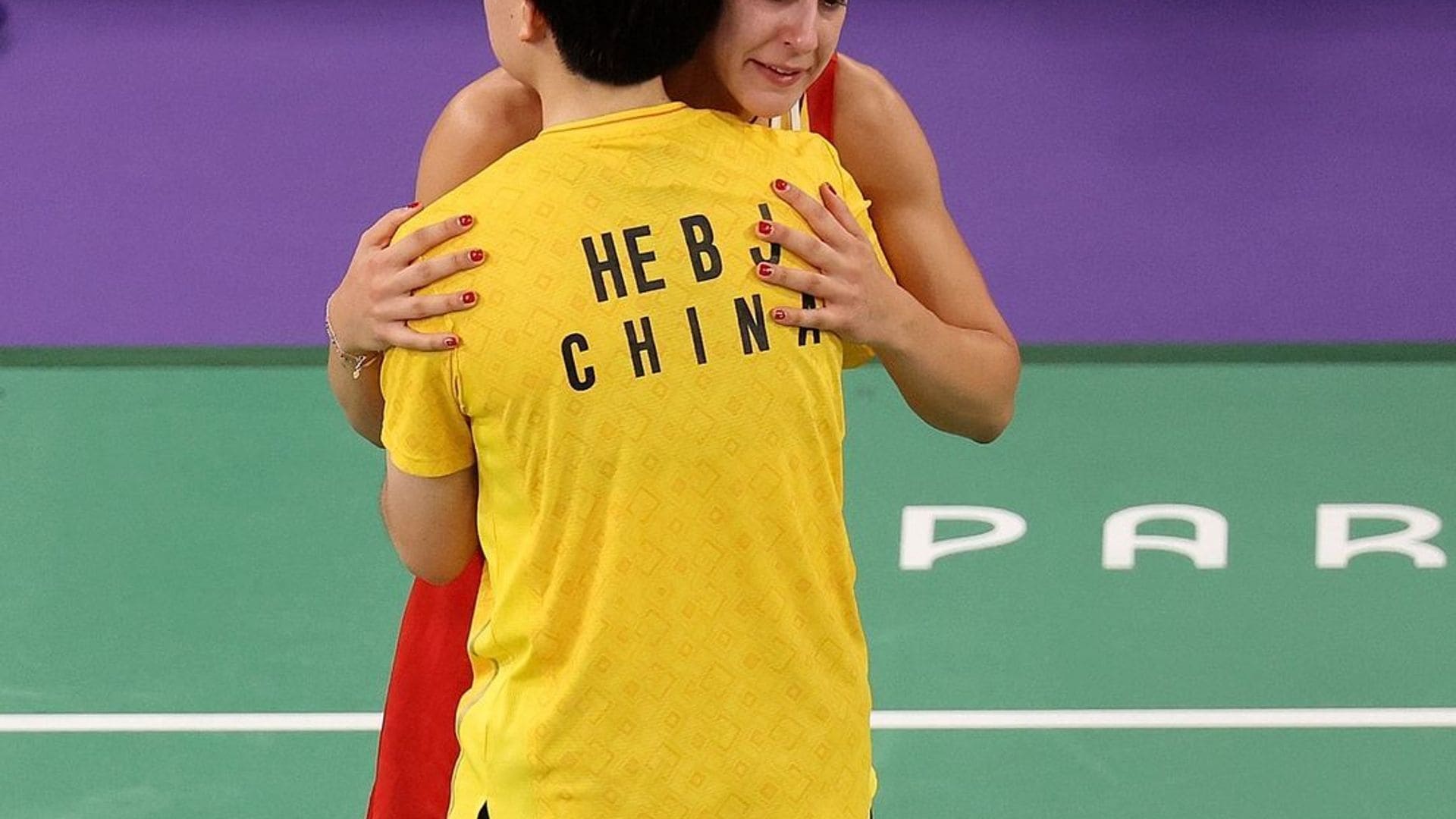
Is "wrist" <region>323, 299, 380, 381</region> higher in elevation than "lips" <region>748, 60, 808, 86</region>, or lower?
lower

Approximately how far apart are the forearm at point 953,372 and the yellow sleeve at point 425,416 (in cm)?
35

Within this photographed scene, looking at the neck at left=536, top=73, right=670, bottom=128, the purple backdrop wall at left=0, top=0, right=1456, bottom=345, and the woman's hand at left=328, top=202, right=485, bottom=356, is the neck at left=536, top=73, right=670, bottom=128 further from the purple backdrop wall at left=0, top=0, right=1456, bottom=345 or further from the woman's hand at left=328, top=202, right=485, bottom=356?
the purple backdrop wall at left=0, top=0, right=1456, bottom=345

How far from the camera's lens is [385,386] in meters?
1.63

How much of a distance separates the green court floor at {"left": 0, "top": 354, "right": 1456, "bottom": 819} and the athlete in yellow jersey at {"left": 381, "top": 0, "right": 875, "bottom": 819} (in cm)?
176

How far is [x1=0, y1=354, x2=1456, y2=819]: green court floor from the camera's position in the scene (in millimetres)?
3414

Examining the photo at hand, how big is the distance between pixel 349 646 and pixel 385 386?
224 cm

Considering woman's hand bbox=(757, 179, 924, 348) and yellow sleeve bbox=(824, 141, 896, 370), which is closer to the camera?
woman's hand bbox=(757, 179, 924, 348)

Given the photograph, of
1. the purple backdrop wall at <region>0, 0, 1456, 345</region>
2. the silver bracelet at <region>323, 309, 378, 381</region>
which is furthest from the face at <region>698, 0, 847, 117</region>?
the purple backdrop wall at <region>0, 0, 1456, 345</region>

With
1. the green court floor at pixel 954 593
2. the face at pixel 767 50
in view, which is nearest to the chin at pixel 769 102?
the face at pixel 767 50

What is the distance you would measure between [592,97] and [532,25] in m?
0.07

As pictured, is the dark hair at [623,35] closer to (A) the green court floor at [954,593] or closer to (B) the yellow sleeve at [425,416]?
(B) the yellow sleeve at [425,416]

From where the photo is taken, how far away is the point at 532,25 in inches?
61.7

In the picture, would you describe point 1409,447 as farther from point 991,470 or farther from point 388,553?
point 388,553

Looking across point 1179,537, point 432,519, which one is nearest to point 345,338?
point 432,519
